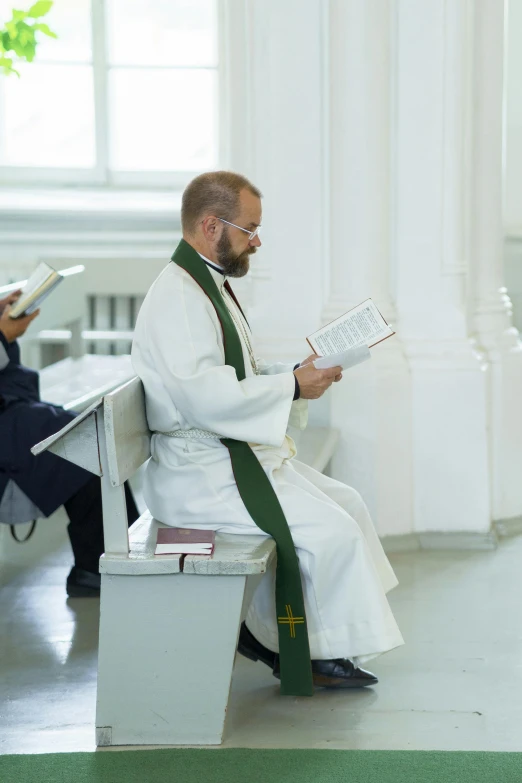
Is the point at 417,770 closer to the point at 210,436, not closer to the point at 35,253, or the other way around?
the point at 210,436

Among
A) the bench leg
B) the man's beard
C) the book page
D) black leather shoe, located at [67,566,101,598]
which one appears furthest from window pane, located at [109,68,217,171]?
the bench leg

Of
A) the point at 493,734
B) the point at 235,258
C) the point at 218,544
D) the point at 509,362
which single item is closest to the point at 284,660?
the point at 218,544

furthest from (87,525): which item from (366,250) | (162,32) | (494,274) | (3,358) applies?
(162,32)

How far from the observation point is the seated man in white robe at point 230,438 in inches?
139

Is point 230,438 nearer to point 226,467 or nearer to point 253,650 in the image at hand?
point 226,467

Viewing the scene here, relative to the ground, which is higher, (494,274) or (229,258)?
(229,258)

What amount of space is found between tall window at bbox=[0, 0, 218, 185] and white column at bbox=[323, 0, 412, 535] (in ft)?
10.1

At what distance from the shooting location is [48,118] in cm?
840

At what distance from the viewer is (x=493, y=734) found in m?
3.41

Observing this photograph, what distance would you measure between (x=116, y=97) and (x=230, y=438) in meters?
5.28

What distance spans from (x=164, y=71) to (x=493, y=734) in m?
6.09

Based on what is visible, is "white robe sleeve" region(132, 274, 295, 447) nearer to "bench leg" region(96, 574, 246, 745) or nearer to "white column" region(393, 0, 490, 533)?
"bench leg" region(96, 574, 246, 745)

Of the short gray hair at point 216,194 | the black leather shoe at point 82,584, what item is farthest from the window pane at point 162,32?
the short gray hair at point 216,194

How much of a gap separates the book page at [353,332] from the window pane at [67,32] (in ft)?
17.2
